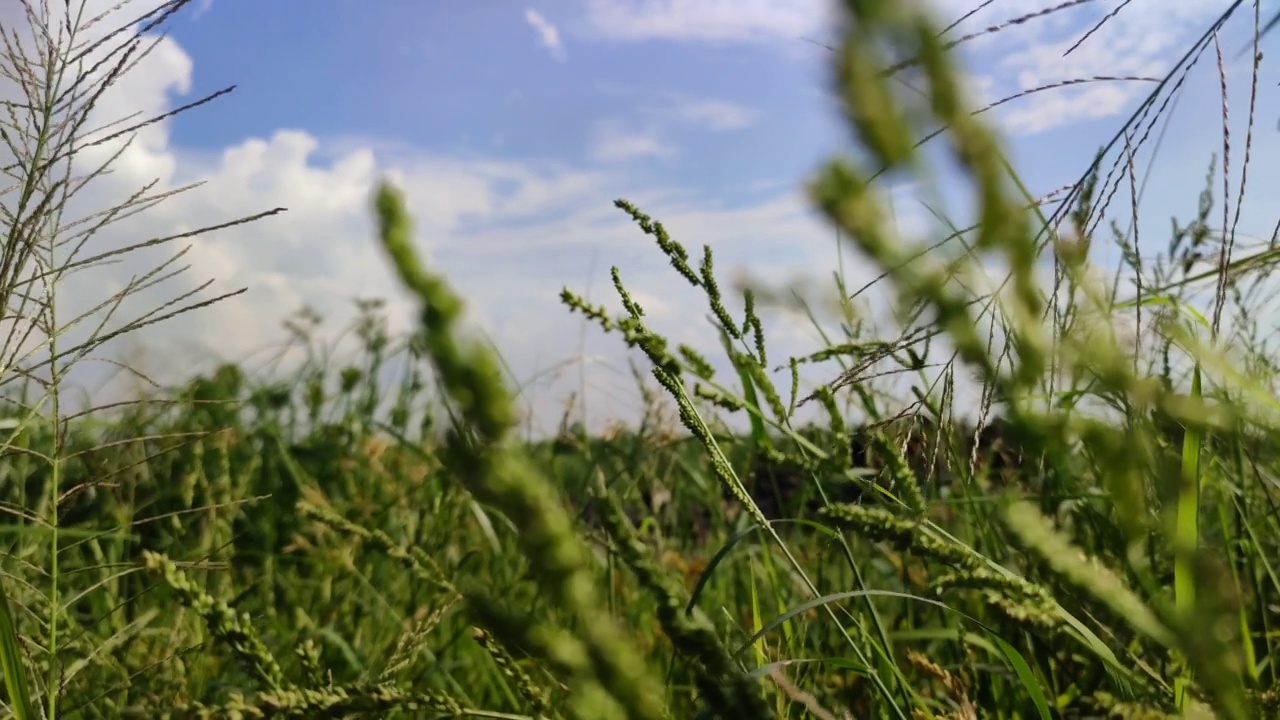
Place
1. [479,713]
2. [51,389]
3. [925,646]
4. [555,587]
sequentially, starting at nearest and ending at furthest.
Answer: [555,587] → [479,713] → [51,389] → [925,646]

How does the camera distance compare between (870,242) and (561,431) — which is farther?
(561,431)

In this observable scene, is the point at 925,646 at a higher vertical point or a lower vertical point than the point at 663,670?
lower

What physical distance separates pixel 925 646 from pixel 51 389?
1740mm

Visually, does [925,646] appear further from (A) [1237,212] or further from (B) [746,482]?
(A) [1237,212]

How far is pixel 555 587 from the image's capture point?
360 millimetres

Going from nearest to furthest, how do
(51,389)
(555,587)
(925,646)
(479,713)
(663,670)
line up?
(555,587) < (479,713) < (51,389) < (663,670) < (925,646)

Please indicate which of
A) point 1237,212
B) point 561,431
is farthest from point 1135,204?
point 561,431

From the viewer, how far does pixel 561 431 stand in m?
3.02

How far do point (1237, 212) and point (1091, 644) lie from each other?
0.43m

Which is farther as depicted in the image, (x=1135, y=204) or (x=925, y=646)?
(x=925, y=646)

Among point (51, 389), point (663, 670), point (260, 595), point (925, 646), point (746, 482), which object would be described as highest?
point (51, 389)

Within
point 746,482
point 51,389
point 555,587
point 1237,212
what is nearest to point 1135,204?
point 1237,212

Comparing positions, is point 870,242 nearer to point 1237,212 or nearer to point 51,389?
point 1237,212

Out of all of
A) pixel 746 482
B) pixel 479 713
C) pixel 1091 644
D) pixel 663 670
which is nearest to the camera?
pixel 479 713
